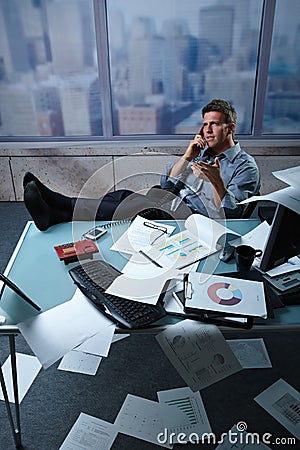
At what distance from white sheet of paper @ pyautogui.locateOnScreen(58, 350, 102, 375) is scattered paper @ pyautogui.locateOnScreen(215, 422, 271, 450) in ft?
2.03

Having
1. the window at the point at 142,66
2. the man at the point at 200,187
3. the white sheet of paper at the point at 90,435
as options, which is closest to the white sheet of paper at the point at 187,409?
the white sheet of paper at the point at 90,435

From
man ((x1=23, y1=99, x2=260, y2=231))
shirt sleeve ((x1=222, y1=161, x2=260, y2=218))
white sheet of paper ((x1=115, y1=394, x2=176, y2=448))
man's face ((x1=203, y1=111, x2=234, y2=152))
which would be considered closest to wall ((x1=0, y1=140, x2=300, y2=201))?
man ((x1=23, y1=99, x2=260, y2=231))

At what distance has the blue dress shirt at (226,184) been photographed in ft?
6.63

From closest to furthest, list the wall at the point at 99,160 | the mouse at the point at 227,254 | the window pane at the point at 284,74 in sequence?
1. the mouse at the point at 227,254
2. the window pane at the point at 284,74
3. the wall at the point at 99,160

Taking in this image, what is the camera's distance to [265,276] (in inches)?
54.5

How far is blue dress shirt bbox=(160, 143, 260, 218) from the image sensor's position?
202 cm

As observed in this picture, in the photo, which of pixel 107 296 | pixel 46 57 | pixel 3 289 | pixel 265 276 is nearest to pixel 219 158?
pixel 265 276

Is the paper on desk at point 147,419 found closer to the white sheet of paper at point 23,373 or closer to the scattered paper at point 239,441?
the scattered paper at point 239,441

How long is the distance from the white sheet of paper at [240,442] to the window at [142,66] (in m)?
2.42

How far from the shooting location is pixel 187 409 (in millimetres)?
1599

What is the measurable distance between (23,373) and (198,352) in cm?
81

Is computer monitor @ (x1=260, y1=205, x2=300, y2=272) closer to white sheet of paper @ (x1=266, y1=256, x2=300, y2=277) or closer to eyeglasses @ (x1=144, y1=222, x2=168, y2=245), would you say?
white sheet of paper @ (x1=266, y1=256, x2=300, y2=277)

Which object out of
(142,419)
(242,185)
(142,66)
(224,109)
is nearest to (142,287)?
(142,419)

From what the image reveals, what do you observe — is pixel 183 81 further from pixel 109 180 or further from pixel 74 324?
pixel 74 324
